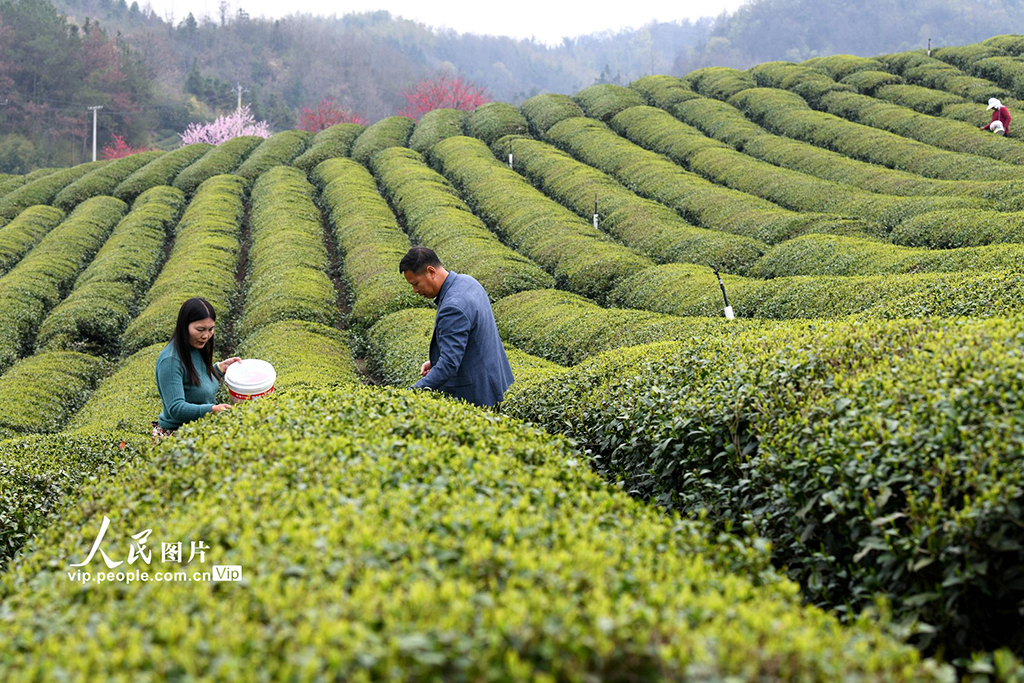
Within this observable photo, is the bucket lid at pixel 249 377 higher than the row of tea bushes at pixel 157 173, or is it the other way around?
the bucket lid at pixel 249 377

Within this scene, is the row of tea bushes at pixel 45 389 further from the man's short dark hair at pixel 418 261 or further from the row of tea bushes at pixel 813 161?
the row of tea bushes at pixel 813 161

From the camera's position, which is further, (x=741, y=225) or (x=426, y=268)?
(x=741, y=225)

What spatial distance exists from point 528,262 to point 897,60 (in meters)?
31.3

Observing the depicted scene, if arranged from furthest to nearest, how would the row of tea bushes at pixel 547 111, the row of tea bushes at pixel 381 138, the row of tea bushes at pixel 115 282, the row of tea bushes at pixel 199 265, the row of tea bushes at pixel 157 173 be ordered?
the row of tea bushes at pixel 547 111 < the row of tea bushes at pixel 381 138 < the row of tea bushes at pixel 157 173 < the row of tea bushes at pixel 115 282 < the row of tea bushes at pixel 199 265

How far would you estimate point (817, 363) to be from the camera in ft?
18.0

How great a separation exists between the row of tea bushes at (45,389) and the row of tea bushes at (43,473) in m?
5.18

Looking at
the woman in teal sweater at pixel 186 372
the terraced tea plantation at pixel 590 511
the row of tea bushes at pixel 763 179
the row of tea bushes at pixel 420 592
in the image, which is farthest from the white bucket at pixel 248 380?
the row of tea bushes at pixel 763 179

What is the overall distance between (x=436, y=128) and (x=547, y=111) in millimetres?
6660

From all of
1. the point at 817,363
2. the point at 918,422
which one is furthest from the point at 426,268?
the point at 918,422

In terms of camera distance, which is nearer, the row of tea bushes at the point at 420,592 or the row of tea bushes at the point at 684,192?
the row of tea bushes at the point at 420,592

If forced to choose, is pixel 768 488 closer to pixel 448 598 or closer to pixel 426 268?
pixel 448 598

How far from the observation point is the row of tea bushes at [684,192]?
22.2 m

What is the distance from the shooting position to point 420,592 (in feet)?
8.51

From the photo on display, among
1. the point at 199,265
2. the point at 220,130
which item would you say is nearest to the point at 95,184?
the point at 199,265
